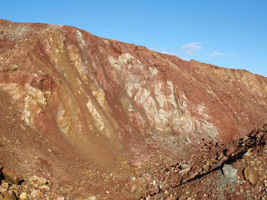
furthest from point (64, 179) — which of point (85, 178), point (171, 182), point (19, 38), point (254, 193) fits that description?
point (19, 38)

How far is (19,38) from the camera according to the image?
68.9ft

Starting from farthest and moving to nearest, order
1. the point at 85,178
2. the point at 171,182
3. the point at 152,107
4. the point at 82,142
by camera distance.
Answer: the point at 152,107
the point at 82,142
the point at 171,182
the point at 85,178

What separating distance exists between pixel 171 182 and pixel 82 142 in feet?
23.9

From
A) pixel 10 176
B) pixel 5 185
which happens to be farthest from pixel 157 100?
pixel 5 185

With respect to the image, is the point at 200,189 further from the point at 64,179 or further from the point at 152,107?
the point at 152,107

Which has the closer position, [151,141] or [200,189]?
[200,189]

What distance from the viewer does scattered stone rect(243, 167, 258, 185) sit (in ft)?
42.2

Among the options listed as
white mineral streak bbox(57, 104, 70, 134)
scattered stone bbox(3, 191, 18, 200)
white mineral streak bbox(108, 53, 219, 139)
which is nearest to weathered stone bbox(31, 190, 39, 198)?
scattered stone bbox(3, 191, 18, 200)

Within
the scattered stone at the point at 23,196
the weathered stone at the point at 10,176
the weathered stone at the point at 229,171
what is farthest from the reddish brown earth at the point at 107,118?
the weathered stone at the point at 229,171

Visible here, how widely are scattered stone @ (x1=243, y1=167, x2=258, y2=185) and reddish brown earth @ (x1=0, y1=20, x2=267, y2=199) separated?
2.22ft

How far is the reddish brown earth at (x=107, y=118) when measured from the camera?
14492 millimetres

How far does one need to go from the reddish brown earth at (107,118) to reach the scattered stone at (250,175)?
68 centimetres

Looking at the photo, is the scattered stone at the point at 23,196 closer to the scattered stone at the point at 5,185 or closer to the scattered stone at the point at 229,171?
the scattered stone at the point at 5,185

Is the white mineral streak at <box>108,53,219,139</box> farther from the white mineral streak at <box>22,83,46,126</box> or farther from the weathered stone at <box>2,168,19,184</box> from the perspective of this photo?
the weathered stone at <box>2,168,19,184</box>
